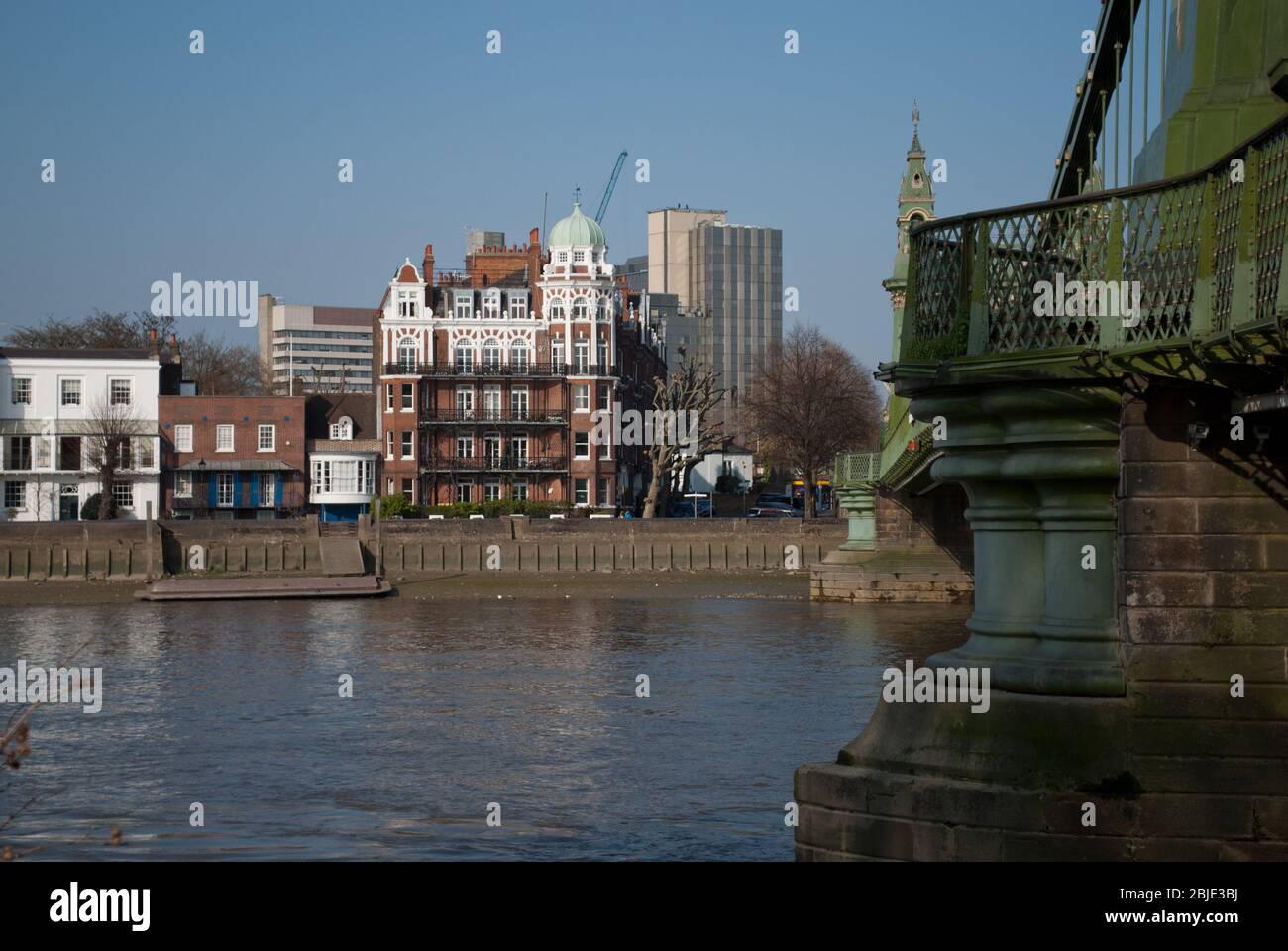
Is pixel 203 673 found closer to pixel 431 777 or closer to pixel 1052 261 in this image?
pixel 431 777

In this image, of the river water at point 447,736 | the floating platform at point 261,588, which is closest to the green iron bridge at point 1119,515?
the river water at point 447,736

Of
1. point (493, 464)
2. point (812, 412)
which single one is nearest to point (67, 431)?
point (493, 464)

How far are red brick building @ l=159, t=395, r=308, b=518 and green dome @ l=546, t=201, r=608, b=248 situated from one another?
16843 millimetres

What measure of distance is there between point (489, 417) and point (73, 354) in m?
21.9

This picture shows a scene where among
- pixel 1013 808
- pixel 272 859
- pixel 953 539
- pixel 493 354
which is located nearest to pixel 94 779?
pixel 272 859

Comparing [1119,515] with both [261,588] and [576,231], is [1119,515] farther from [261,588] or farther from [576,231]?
[576,231]

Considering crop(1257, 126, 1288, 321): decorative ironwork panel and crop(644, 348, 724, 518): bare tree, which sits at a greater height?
crop(644, 348, 724, 518): bare tree

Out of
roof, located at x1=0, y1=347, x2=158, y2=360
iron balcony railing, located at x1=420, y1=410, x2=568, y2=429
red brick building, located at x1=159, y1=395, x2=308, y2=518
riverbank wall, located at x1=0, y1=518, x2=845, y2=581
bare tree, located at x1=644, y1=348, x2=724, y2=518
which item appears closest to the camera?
riverbank wall, located at x1=0, y1=518, x2=845, y2=581

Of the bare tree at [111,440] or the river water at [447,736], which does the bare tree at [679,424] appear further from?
the river water at [447,736]

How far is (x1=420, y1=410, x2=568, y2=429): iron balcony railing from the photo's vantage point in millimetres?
91125

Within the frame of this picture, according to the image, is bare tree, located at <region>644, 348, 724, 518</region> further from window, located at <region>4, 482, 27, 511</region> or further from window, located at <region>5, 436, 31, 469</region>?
window, located at <region>4, 482, 27, 511</region>

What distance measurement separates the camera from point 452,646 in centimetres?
4291

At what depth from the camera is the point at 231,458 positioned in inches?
3578

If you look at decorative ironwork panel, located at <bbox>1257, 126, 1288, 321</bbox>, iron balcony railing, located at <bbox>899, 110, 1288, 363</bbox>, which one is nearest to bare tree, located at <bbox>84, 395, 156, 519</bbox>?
iron balcony railing, located at <bbox>899, 110, 1288, 363</bbox>
